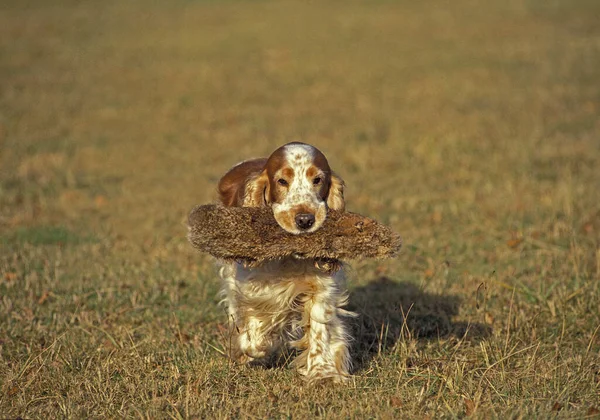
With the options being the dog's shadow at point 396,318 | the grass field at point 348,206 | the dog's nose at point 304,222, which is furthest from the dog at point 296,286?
the dog's shadow at point 396,318

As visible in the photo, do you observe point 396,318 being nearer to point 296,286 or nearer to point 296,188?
point 296,286

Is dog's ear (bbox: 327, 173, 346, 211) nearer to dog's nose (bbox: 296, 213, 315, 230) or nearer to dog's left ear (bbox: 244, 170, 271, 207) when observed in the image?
dog's left ear (bbox: 244, 170, 271, 207)

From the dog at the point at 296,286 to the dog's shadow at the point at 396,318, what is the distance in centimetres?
40

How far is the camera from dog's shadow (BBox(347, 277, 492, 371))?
207 inches

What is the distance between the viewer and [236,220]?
4.24 metres

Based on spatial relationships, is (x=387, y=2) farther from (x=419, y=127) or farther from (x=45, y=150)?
(x=45, y=150)

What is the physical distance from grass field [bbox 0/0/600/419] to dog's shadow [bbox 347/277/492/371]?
0.08ft

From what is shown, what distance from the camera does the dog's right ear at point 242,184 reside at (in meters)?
4.78

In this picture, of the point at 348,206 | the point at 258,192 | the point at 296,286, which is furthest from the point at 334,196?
the point at 348,206

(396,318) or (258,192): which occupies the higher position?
(258,192)

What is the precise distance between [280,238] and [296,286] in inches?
19.7

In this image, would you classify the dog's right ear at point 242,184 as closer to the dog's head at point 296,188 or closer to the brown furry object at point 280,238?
the dog's head at point 296,188

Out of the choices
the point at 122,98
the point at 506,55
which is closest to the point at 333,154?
the point at 122,98

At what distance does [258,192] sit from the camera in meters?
4.76
